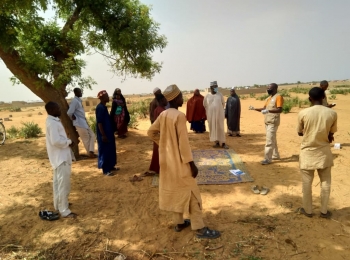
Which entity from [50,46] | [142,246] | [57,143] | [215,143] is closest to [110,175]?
[57,143]

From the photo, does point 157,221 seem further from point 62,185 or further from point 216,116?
point 216,116

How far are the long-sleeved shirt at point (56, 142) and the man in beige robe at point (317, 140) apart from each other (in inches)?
131

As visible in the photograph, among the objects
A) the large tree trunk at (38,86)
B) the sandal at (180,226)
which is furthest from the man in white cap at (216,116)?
the sandal at (180,226)

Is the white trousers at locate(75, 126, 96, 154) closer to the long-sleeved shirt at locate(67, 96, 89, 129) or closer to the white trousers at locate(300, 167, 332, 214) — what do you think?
the long-sleeved shirt at locate(67, 96, 89, 129)

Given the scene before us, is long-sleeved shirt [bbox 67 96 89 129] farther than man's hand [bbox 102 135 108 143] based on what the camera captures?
Yes

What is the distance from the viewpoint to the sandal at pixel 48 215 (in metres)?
3.95

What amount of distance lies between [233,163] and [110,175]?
2.89 meters

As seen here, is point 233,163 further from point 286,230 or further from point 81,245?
point 81,245

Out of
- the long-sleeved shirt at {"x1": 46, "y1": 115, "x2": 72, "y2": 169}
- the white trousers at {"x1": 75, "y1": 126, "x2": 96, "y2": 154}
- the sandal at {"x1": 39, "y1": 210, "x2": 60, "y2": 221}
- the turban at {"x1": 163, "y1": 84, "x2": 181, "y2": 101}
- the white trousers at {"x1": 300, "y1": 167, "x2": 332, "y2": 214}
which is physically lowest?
the sandal at {"x1": 39, "y1": 210, "x2": 60, "y2": 221}

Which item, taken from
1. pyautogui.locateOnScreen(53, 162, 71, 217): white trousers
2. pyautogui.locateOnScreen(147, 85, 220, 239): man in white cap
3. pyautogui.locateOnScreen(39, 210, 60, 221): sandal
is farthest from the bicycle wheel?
pyautogui.locateOnScreen(147, 85, 220, 239): man in white cap

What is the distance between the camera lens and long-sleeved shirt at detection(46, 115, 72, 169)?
3666mm

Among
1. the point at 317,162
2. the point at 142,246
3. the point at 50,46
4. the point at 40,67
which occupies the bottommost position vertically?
the point at 142,246

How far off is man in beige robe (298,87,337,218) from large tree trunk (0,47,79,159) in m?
5.85

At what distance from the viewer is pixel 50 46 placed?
7199mm
